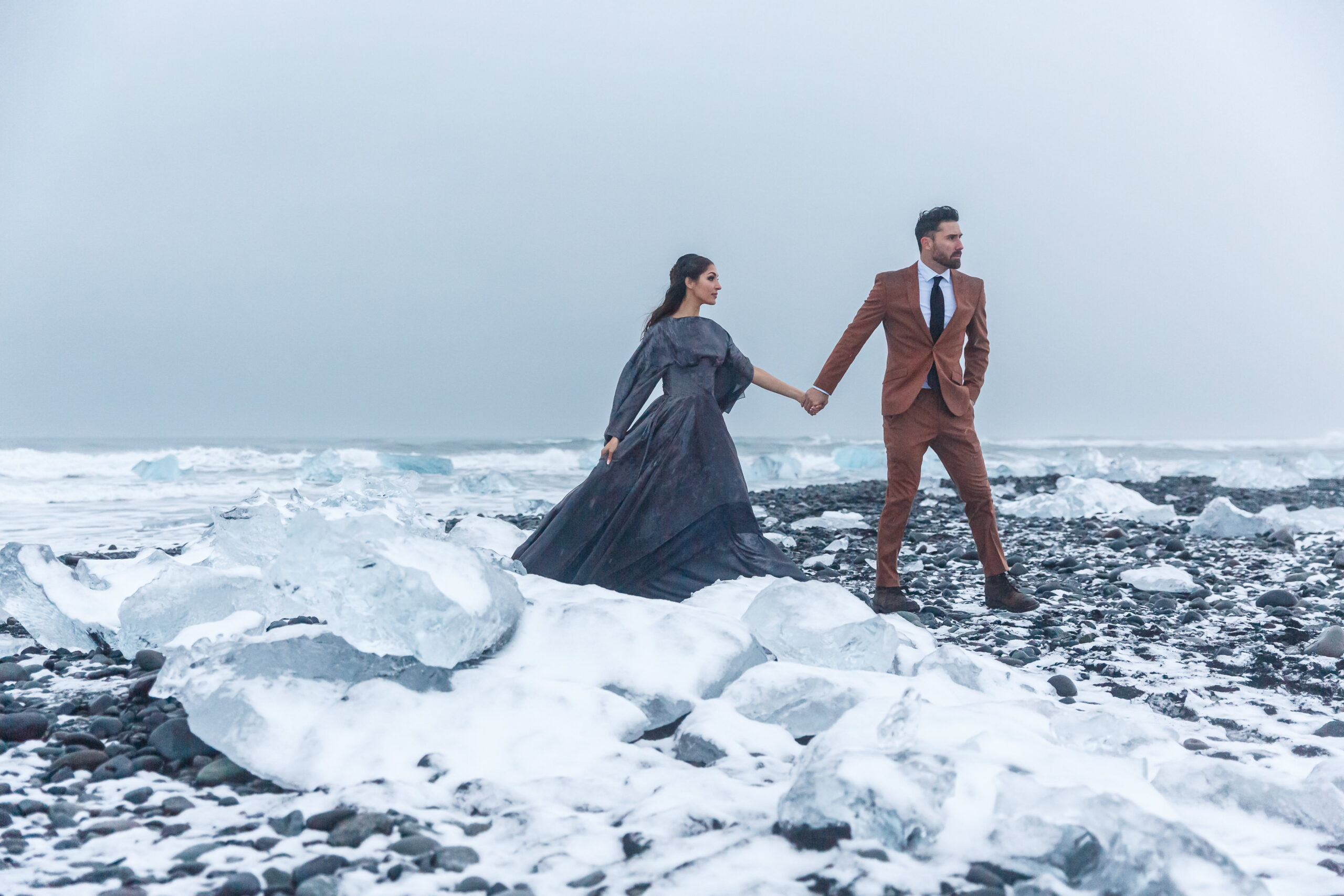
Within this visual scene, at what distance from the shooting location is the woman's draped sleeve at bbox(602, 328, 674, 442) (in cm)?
468

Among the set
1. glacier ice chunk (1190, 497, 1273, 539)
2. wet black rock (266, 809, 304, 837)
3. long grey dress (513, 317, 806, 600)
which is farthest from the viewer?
glacier ice chunk (1190, 497, 1273, 539)

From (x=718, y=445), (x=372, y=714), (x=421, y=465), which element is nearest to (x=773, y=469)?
(x=421, y=465)

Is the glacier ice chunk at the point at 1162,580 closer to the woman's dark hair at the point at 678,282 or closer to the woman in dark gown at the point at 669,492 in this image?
the woman in dark gown at the point at 669,492

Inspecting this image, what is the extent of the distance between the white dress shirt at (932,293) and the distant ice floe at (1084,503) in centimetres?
547

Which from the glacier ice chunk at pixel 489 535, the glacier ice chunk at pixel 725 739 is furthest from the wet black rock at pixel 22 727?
the glacier ice chunk at pixel 489 535

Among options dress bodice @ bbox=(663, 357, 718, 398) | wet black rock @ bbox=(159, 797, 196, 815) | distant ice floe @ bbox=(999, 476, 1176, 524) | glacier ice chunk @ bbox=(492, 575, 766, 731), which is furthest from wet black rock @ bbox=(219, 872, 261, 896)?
distant ice floe @ bbox=(999, 476, 1176, 524)

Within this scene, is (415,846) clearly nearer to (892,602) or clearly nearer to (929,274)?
(892,602)

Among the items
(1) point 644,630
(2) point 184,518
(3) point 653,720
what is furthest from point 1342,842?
(2) point 184,518

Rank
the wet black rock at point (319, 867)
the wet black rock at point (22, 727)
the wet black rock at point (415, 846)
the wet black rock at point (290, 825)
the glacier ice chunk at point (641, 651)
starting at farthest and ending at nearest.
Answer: the glacier ice chunk at point (641, 651) < the wet black rock at point (22, 727) < the wet black rock at point (290, 825) < the wet black rock at point (415, 846) < the wet black rock at point (319, 867)

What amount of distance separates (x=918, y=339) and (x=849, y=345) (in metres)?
0.44

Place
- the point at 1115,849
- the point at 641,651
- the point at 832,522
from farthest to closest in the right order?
the point at 832,522
the point at 641,651
the point at 1115,849

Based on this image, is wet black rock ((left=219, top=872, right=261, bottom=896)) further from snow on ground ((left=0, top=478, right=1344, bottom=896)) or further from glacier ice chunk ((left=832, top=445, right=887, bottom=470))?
glacier ice chunk ((left=832, top=445, right=887, bottom=470))

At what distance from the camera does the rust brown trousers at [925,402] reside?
487 centimetres

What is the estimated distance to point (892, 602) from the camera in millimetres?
4930
